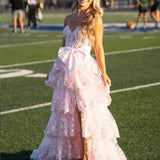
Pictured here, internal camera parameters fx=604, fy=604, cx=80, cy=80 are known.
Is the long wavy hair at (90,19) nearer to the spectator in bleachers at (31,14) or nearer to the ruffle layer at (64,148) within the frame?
the ruffle layer at (64,148)

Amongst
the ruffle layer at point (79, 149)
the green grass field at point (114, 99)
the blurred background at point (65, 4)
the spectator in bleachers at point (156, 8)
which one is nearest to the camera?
the ruffle layer at point (79, 149)

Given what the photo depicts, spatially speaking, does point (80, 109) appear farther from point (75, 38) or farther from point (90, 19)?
point (90, 19)

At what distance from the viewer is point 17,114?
911cm

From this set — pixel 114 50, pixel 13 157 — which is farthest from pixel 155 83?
pixel 114 50

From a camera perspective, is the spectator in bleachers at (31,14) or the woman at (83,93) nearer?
the woman at (83,93)

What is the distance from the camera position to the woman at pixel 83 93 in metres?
6.09

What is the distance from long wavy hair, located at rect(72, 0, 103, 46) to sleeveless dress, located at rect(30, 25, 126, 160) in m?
0.06

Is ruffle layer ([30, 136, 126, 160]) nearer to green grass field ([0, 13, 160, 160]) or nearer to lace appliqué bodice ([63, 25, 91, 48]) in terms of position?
green grass field ([0, 13, 160, 160])

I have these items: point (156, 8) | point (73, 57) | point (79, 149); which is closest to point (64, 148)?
point (79, 149)

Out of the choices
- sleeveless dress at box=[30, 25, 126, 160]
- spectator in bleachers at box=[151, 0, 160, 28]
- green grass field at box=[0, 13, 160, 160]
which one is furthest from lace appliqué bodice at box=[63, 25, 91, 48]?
spectator in bleachers at box=[151, 0, 160, 28]

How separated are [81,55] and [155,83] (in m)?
5.63

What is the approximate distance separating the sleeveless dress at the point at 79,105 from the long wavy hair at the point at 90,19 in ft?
0.19

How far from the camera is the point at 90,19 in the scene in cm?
607

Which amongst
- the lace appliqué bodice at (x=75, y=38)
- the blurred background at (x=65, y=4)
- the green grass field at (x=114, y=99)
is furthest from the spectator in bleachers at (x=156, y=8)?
the blurred background at (x=65, y=4)
